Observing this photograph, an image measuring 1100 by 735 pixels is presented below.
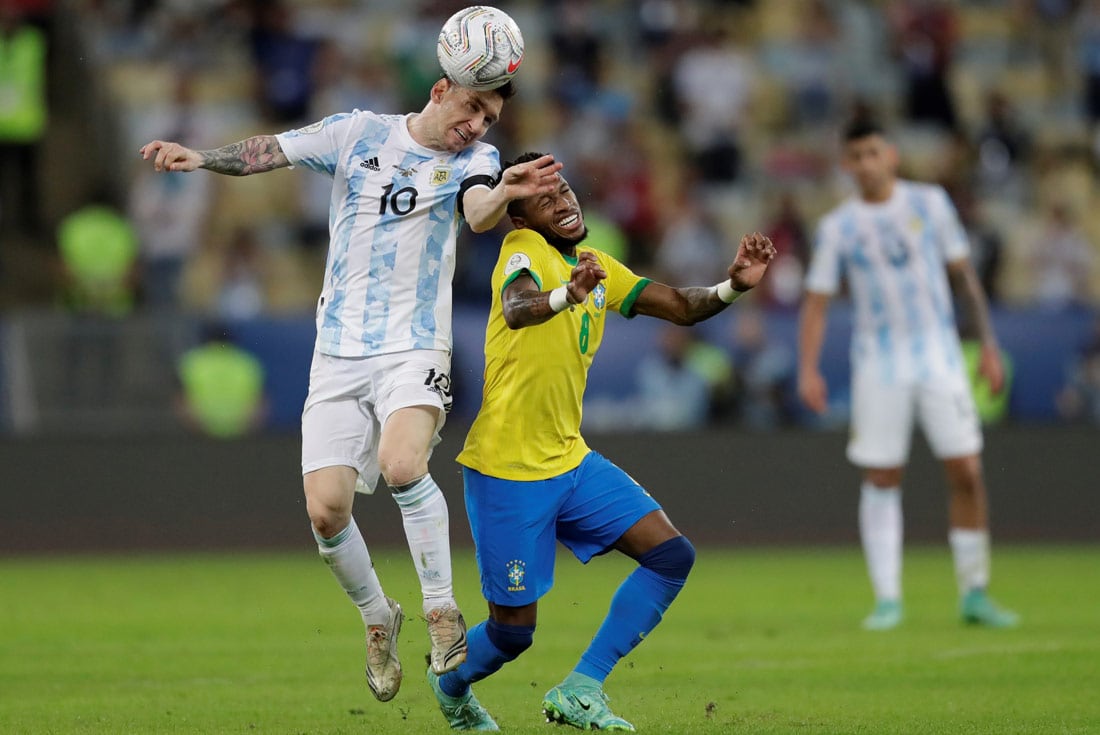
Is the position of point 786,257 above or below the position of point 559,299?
below

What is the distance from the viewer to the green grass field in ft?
23.9

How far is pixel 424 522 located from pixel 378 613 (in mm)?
535

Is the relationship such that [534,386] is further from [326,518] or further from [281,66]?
[281,66]

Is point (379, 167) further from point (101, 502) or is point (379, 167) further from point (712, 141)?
point (712, 141)

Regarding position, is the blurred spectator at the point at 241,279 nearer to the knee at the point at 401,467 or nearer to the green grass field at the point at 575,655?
the green grass field at the point at 575,655

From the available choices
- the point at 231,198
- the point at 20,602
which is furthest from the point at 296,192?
the point at 20,602

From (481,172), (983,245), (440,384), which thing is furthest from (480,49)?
(983,245)

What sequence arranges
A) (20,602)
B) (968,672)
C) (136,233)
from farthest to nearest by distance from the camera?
(136,233) → (20,602) → (968,672)

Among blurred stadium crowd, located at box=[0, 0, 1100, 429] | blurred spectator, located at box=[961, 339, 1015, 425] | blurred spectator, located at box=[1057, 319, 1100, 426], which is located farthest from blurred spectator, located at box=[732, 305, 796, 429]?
blurred spectator, located at box=[1057, 319, 1100, 426]

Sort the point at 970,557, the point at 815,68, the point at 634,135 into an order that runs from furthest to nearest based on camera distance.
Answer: the point at 815,68
the point at 634,135
the point at 970,557

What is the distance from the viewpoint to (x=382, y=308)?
7.04m

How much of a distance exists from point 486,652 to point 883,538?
4597mm

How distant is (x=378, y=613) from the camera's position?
719 centimetres

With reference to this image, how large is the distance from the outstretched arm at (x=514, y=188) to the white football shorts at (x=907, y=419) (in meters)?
4.85
